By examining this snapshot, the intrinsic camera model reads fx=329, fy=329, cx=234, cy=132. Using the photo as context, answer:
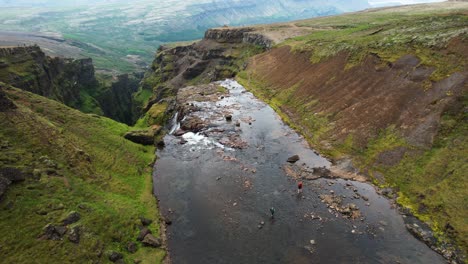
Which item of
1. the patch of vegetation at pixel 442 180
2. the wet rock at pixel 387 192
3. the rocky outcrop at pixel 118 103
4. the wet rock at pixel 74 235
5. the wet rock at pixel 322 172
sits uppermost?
the patch of vegetation at pixel 442 180

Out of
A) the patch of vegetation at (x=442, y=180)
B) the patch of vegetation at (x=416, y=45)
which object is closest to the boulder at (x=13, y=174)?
the patch of vegetation at (x=442, y=180)

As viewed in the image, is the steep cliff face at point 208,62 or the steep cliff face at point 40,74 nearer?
the steep cliff face at point 40,74

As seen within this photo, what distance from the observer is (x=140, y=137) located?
5691cm

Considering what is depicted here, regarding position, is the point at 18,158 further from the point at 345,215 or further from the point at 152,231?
the point at 345,215

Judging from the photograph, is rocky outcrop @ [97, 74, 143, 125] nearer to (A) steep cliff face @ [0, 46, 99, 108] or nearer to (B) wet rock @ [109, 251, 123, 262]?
(A) steep cliff face @ [0, 46, 99, 108]

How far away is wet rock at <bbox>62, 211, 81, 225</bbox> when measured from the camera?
1234 inches

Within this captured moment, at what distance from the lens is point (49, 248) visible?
→ 2858 centimetres

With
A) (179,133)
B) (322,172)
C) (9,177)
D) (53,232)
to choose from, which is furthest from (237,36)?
(53,232)

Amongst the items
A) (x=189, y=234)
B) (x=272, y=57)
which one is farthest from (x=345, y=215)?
(x=272, y=57)

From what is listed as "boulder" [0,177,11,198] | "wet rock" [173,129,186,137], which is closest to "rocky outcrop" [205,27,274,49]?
"wet rock" [173,129,186,137]

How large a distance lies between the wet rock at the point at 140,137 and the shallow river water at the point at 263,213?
10.7 ft

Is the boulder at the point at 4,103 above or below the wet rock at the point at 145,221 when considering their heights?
above

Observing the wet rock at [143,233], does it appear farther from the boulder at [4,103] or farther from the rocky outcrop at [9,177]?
the boulder at [4,103]

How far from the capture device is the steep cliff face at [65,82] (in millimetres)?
87375
